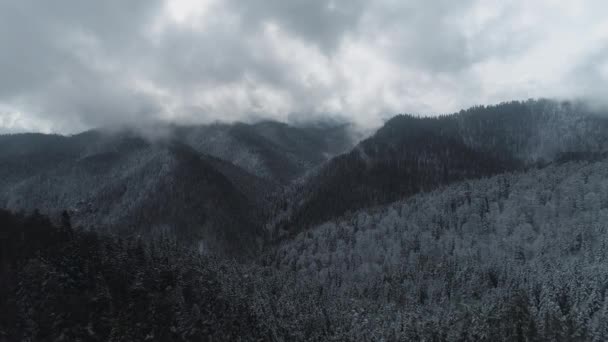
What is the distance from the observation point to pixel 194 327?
3568 inches

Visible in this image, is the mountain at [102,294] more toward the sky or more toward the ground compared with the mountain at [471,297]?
more toward the sky

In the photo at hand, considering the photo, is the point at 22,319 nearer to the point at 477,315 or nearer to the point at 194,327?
the point at 194,327

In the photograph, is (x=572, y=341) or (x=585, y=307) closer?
(x=572, y=341)

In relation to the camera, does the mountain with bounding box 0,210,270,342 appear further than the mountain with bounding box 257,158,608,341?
No

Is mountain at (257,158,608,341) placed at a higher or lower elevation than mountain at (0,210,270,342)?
lower

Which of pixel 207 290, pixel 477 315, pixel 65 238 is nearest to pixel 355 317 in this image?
pixel 477 315

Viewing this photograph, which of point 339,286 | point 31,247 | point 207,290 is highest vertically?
point 31,247

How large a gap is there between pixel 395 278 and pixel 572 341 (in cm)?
8312

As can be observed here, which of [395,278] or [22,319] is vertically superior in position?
[22,319]

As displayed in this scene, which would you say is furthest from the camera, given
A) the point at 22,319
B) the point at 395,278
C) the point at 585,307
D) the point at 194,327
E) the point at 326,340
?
the point at 395,278

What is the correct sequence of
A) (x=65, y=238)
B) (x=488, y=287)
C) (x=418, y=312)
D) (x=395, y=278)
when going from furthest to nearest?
(x=395, y=278) < (x=488, y=287) < (x=418, y=312) < (x=65, y=238)

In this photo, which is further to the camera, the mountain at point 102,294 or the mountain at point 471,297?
the mountain at point 471,297

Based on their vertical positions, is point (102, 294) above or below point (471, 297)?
above

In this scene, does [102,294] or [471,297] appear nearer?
[102,294]
